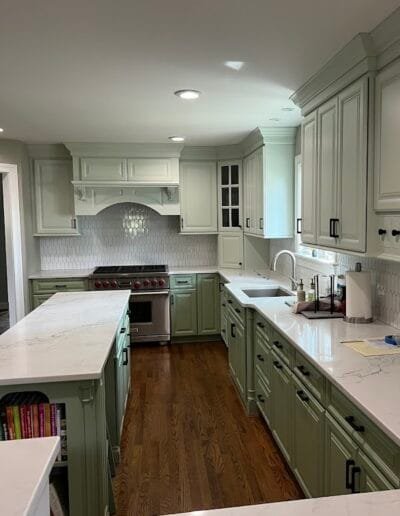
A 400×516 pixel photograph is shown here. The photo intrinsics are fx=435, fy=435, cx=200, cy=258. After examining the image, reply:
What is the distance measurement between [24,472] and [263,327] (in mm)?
2150

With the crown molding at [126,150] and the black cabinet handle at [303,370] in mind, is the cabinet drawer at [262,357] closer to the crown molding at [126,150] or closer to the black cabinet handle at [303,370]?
the black cabinet handle at [303,370]

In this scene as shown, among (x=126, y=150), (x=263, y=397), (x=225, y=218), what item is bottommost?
(x=263, y=397)

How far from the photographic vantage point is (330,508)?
3.20ft

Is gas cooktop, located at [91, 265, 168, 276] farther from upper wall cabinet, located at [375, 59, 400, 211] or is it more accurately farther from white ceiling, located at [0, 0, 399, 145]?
upper wall cabinet, located at [375, 59, 400, 211]

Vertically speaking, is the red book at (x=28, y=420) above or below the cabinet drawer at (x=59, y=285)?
below

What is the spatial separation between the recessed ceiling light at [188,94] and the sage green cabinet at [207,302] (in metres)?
2.56

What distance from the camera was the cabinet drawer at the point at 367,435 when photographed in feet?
4.54

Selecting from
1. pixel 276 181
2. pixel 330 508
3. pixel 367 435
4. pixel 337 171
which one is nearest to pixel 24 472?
pixel 330 508

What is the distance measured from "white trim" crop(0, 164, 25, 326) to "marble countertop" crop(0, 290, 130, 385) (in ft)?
4.84

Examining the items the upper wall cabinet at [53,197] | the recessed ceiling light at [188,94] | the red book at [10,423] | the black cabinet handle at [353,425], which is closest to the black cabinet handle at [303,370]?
the black cabinet handle at [353,425]

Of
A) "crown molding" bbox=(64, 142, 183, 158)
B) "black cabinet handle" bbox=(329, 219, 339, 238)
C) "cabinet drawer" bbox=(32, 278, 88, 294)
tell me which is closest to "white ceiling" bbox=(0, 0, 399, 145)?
"black cabinet handle" bbox=(329, 219, 339, 238)

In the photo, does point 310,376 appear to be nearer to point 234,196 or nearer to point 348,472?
point 348,472

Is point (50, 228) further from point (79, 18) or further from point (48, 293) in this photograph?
point (79, 18)

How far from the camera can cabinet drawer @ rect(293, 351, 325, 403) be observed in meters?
1.98
